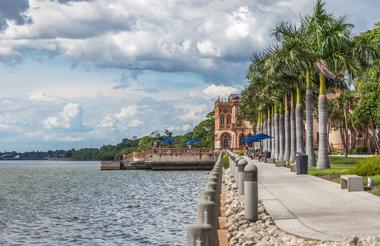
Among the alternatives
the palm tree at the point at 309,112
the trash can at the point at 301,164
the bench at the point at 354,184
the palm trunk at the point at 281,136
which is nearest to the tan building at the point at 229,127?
the palm trunk at the point at 281,136

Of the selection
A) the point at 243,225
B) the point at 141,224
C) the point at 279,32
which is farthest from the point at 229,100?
the point at 243,225

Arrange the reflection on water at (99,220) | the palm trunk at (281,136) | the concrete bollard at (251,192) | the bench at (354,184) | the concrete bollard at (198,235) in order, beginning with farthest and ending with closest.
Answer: the palm trunk at (281,136)
the reflection on water at (99,220)
the bench at (354,184)
the concrete bollard at (251,192)
the concrete bollard at (198,235)

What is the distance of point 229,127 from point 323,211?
133 meters

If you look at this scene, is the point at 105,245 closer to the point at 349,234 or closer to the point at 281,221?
the point at 281,221

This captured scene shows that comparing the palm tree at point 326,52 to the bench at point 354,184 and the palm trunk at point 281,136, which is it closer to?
the bench at point 354,184

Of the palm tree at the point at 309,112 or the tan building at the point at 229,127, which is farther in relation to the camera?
the tan building at the point at 229,127

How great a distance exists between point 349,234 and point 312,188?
454 inches

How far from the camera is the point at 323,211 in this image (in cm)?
1538

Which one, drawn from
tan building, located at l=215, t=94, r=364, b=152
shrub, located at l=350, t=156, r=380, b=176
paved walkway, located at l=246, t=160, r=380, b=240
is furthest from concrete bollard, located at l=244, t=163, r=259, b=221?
tan building, located at l=215, t=94, r=364, b=152

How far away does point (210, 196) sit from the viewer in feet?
35.8

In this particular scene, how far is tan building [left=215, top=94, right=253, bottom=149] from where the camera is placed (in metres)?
147

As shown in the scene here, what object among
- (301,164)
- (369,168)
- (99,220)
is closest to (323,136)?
(301,164)

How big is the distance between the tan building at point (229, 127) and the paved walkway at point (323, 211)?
124104 mm

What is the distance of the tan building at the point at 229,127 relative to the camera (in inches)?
5797
